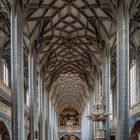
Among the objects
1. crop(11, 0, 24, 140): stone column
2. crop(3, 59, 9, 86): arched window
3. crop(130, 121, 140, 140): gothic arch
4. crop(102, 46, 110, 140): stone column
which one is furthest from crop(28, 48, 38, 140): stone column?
crop(130, 121, 140, 140): gothic arch

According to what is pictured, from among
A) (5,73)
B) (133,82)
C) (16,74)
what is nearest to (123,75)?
(16,74)

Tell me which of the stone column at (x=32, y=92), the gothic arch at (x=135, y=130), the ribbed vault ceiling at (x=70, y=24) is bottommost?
the gothic arch at (x=135, y=130)

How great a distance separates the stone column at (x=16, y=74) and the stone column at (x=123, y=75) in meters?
7.62

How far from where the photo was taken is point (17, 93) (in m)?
24.4

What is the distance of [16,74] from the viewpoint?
2469 centimetres

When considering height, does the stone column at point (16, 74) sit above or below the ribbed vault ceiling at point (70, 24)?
below

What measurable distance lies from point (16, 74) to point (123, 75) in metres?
8.28

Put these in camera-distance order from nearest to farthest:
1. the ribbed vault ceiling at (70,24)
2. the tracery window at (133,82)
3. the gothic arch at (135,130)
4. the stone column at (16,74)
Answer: the stone column at (16,74) → the ribbed vault ceiling at (70,24) → the gothic arch at (135,130) → the tracery window at (133,82)

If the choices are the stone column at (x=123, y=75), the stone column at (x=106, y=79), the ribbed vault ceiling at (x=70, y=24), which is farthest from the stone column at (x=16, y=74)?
the stone column at (x=106, y=79)

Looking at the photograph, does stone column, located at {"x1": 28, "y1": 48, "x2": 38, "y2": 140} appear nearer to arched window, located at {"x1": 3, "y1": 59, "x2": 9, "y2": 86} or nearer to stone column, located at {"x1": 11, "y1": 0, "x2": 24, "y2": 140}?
arched window, located at {"x1": 3, "y1": 59, "x2": 9, "y2": 86}

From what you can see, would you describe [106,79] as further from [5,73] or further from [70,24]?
[5,73]

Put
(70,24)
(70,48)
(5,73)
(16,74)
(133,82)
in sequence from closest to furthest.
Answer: (16,74)
(133,82)
(70,24)
(5,73)
(70,48)

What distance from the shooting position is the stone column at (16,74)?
24.0m

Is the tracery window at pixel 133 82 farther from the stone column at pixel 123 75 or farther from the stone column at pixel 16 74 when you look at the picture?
the stone column at pixel 16 74
